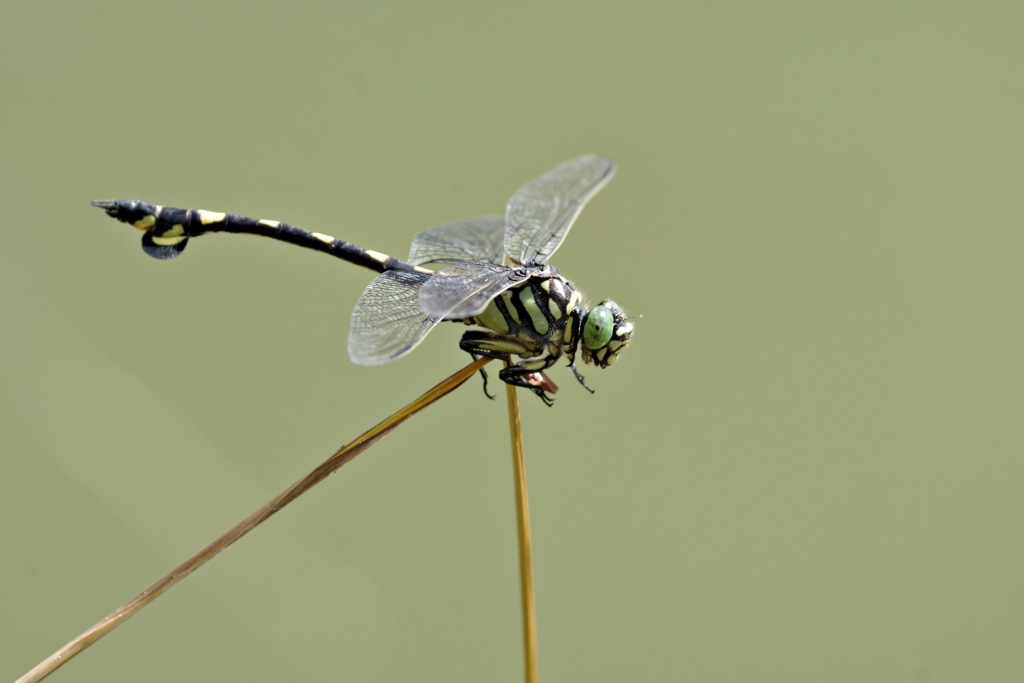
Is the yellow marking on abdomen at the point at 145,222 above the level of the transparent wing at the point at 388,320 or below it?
above

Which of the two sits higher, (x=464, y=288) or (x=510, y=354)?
(x=464, y=288)

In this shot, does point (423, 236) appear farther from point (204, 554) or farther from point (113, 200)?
point (204, 554)

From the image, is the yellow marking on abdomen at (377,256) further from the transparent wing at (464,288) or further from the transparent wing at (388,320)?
the transparent wing at (464,288)

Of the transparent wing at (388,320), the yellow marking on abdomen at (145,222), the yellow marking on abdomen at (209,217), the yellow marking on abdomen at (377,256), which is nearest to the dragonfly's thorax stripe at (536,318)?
the transparent wing at (388,320)

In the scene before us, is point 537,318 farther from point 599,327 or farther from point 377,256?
point 377,256

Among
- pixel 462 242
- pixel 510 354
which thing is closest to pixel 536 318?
pixel 510 354

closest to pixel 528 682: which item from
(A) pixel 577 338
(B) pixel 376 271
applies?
(A) pixel 577 338
